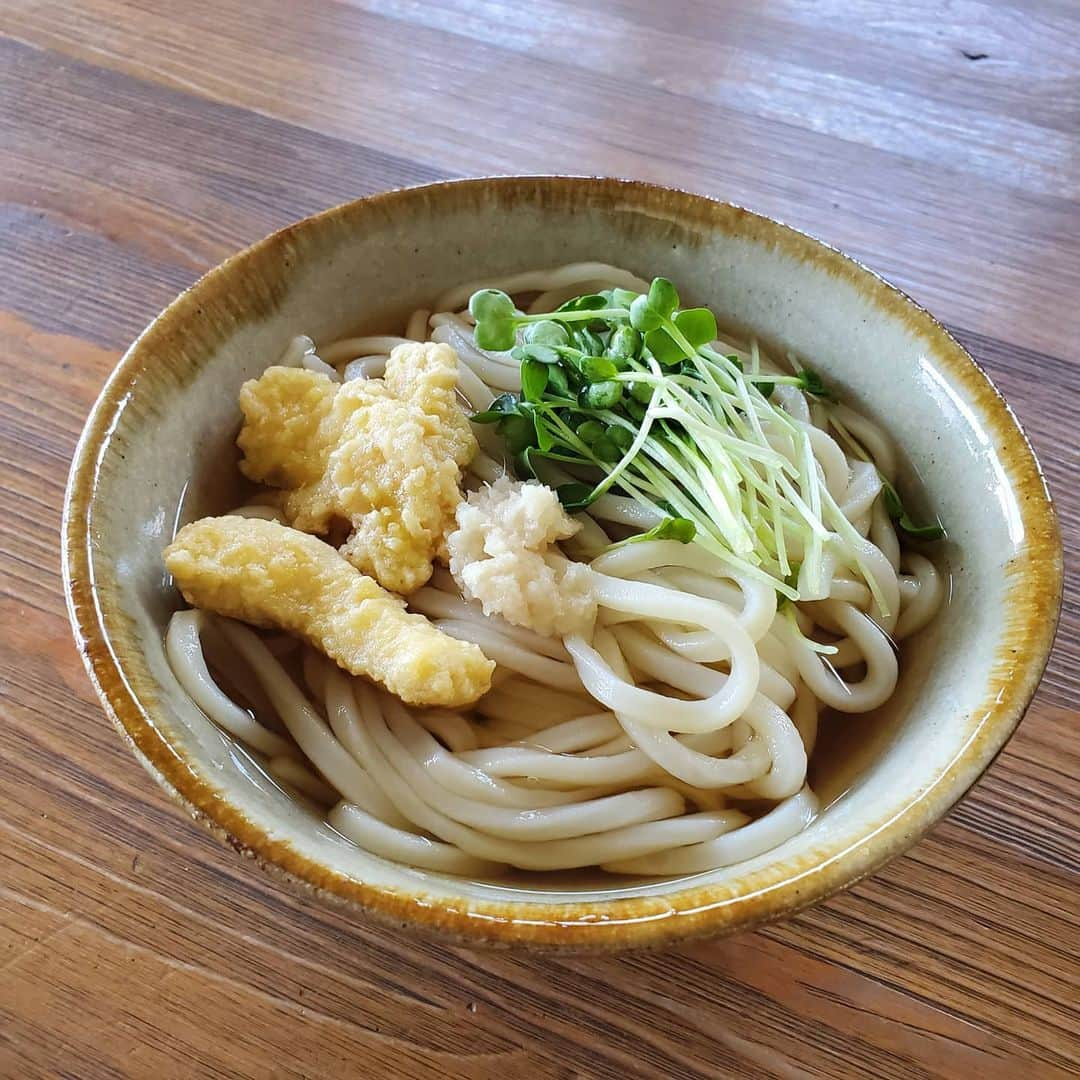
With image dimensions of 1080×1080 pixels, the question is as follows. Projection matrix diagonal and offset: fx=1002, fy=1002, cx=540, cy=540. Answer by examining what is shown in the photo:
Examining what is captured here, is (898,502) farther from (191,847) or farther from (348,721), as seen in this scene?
(191,847)

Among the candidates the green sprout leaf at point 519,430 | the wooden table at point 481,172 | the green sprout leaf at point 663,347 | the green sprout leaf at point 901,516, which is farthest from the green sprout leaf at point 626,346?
the wooden table at point 481,172

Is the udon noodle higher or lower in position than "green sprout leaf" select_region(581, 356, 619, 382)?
lower

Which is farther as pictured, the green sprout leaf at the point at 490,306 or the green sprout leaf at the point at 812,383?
the green sprout leaf at the point at 812,383

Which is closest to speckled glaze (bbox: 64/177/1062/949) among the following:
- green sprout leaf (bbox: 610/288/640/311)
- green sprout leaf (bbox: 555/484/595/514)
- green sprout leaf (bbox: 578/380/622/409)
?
green sprout leaf (bbox: 610/288/640/311)

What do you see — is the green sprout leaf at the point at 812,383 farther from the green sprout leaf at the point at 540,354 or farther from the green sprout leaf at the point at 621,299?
the green sprout leaf at the point at 540,354

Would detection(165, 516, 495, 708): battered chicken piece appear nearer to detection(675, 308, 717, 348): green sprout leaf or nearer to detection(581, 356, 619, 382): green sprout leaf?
detection(581, 356, 619, 382): green sprout leaf

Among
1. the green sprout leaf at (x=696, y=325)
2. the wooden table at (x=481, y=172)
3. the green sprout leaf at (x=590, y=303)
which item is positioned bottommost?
the wooden table at (x=481, y=172)

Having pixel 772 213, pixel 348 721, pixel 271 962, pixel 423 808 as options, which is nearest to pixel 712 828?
pixel 423 808
